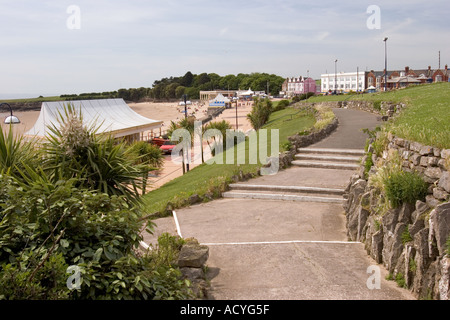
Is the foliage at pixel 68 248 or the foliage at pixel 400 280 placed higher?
the foliage at pixel 68 248

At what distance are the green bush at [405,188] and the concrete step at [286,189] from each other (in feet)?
16.6

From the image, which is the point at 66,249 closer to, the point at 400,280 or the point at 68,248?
the point at 68,248

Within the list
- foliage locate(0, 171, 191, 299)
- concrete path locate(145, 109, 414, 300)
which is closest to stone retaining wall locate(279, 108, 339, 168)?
concrete path locate(145, 109, 414, 300)

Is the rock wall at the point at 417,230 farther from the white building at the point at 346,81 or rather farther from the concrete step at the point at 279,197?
the white building at the point at 346,81

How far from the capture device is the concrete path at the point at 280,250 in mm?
5871

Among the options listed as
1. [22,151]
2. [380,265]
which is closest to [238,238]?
[380,265]

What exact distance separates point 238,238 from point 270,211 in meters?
2.22

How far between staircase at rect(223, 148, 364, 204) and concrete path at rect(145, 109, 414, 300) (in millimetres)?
244

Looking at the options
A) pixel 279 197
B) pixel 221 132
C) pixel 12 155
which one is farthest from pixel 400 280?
pixel 221 132

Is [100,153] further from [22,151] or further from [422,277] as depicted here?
[422,277]

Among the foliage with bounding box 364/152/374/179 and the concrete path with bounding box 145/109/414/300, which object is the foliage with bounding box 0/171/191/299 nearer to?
the concrete path with bounding box 145/109/414/300

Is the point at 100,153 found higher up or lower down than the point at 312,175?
higher up

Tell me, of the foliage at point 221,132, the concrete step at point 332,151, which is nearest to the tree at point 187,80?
the foliage at point 221,132
